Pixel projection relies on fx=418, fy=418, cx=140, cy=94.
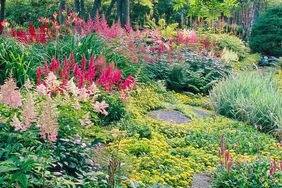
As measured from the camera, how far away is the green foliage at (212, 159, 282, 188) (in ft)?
12.5

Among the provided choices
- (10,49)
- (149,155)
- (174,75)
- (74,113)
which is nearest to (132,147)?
(149,155)

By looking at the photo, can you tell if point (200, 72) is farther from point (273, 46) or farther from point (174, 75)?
point (273, 46)

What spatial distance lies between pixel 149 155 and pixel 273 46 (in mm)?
14065

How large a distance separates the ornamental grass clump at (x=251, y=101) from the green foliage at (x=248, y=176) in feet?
8.04

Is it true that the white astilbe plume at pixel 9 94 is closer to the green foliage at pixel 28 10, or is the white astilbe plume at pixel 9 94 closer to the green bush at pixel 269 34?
the green bush at pixel 269 34

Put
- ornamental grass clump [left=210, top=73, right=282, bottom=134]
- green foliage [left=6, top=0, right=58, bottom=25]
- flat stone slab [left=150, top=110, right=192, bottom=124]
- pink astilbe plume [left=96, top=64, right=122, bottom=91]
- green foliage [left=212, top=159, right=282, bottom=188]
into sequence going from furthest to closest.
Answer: green foliage [left=6, top=0, right=58, bottom=25], ornamental grass clump [left=210, top=73, right=282, bottom=134], flat stone slab [left=150, top=110, right=192, bottom=124], pink astilbe plume [left=96, top=64, right=122, bottom=91], green foliage [left=212, top=159, right=282, bottom=188]

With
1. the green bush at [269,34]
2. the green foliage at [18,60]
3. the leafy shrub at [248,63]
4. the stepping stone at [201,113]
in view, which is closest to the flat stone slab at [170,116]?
the stepping stone at [201,113]

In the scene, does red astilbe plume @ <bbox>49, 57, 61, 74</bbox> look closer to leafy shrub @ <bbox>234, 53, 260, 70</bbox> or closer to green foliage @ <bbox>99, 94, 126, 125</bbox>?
green foliage @ <bbox>99, 94, 126, 125</bbox>

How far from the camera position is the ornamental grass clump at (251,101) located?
676cm

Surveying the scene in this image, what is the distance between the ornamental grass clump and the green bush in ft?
30.3

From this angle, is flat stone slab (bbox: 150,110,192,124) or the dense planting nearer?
the dense planting

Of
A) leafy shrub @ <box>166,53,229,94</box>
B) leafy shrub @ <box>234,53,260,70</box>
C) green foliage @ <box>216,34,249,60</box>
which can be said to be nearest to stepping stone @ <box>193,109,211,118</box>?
leafy shrub @ <box>166,53,229,94</box>

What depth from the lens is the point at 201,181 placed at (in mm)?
4250

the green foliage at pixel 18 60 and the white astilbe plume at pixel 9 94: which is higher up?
the white astilbe plume at pixel 9 94
